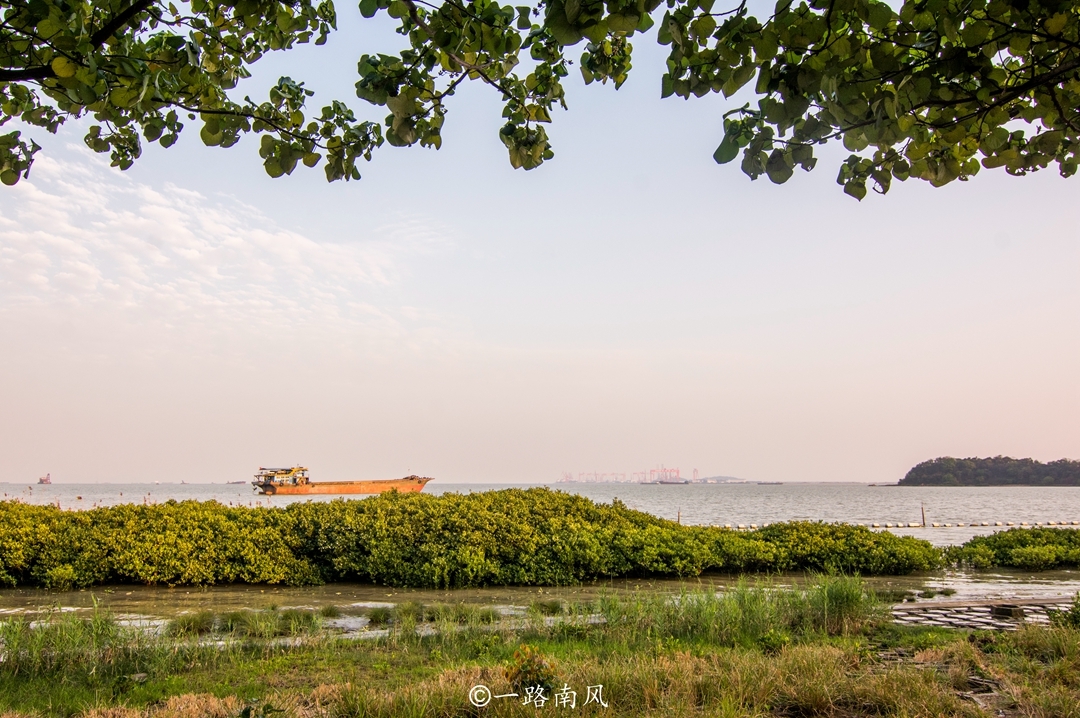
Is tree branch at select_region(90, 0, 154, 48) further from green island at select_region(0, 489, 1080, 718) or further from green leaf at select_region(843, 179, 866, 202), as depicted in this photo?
green island at select_region(0, 489, 1080, 718)

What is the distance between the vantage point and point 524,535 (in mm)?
11680

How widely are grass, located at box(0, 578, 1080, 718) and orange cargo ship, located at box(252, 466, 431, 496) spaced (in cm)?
4082

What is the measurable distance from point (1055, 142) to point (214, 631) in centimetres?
808

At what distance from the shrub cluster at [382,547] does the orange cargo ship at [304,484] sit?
3446 cm

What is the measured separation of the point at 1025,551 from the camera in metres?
13.9

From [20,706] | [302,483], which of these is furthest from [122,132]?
[302,483]

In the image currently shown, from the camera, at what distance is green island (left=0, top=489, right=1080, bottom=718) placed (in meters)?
4.10

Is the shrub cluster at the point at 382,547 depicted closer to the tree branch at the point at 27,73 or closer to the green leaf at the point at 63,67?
the tree branch at the point at 27,73

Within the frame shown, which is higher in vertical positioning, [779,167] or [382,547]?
[779,167]

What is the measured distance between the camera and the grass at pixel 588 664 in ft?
13.2

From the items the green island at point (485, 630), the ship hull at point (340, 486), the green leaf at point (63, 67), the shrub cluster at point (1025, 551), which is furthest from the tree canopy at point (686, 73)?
the ship hull at point (340, 486)

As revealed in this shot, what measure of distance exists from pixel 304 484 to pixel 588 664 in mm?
54987

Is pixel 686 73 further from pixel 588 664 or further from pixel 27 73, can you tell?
pixel 588 664

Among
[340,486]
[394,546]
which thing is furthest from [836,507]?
[394,546]
